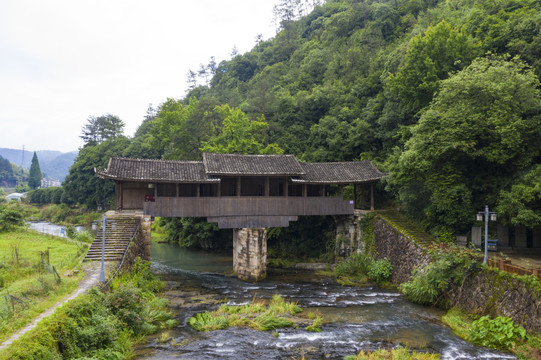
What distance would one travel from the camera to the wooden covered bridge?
23305 mm

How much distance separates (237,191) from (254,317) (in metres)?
10.0

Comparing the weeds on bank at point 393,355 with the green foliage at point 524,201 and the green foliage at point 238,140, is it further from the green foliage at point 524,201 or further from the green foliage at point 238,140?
the green foliage at point 238,140

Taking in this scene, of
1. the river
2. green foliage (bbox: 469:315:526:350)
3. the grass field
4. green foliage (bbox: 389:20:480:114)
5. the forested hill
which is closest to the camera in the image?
the grass field

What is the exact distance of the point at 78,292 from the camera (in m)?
13.8

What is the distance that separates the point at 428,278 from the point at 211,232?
21.9 meters

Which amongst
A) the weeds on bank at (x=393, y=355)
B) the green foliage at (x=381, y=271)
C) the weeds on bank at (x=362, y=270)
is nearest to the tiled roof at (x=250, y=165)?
the weeds on bank at (x=362, y=270)

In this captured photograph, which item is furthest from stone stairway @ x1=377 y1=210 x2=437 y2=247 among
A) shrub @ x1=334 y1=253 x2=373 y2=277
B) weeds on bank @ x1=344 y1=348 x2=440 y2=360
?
weeds on bank @ x1=344 y1=348 x2=440 y2=360

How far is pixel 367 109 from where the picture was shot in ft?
115

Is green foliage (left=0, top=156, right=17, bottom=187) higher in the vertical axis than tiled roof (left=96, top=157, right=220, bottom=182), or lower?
higher

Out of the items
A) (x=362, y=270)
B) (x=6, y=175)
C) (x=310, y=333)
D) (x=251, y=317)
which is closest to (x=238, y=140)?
(x=362, y=270)

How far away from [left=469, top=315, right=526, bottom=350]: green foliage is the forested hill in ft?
20.4

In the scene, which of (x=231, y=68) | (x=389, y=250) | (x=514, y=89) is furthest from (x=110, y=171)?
(x=231, y=68)

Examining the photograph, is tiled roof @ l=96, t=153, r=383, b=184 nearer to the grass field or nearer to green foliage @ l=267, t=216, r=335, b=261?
green foliage @ l=267, t=216, r=335, b=261

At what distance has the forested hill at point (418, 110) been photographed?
63.9 ft
